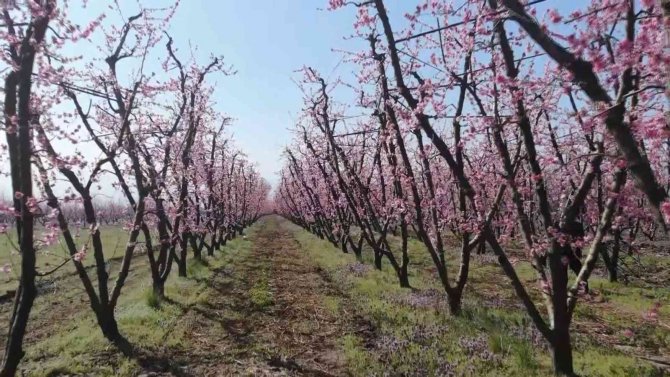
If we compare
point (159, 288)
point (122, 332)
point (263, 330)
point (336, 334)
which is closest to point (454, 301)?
point (336, 334)

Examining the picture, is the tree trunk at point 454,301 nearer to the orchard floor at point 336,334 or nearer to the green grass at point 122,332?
the orchard floor at point 336,334

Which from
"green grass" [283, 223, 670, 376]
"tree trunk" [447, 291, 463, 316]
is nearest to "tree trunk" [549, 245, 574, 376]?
"green grass" [283, 223, 670, 376]

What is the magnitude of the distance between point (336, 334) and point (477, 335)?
3284 mm

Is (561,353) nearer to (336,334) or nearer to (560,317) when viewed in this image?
(560,317)

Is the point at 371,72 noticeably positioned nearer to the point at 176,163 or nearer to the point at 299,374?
the point at 176,163

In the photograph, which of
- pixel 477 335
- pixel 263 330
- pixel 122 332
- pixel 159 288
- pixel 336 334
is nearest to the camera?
pixel 477 335

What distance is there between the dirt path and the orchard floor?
0.03 metres

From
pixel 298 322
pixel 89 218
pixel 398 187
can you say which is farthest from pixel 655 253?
pixel 89 218

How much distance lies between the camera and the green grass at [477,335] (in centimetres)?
786

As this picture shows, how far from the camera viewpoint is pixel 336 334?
10945mm

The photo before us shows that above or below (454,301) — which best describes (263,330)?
below

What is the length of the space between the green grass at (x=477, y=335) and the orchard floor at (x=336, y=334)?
1.2 inches

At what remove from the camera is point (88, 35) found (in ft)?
26.7

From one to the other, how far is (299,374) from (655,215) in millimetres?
6623
